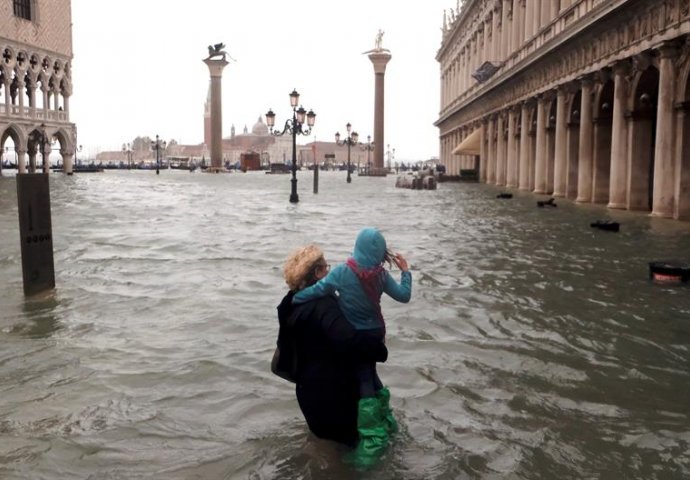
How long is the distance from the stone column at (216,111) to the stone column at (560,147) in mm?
64426

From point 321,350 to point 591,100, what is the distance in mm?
22641

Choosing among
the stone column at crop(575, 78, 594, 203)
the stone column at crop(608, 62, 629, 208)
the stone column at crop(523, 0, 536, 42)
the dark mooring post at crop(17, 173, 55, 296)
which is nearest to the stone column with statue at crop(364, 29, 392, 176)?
the stone column at crop(523, 0, 536, 42)

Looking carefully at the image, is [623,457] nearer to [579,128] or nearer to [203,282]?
[203,282]

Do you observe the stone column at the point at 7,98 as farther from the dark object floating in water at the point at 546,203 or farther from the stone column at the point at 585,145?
the dark object floating in water at the point at 546,203

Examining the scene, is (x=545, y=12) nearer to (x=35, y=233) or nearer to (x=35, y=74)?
(x=35, y=233)

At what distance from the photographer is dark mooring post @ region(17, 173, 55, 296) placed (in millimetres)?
8938

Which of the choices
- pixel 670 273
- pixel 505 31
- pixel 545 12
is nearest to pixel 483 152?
pixel 505 31

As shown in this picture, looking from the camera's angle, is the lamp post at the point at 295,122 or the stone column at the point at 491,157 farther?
the stone column at the point at 491,157

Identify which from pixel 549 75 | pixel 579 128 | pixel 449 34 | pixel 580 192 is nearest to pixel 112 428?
pixel 580 192

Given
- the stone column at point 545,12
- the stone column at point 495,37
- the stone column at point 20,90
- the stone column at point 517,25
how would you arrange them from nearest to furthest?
the stone column at point 545,12 → the stone column at point 517,25 → the stone column at point 495,37 → the stone column at point 20,90

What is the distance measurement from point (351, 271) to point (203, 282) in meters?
6.42

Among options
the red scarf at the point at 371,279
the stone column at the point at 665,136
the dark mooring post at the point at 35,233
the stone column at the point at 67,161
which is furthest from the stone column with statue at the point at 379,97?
the red scarf at the point at 371,279

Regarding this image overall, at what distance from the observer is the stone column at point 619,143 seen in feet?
69.5

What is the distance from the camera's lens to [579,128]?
27.1 metres
